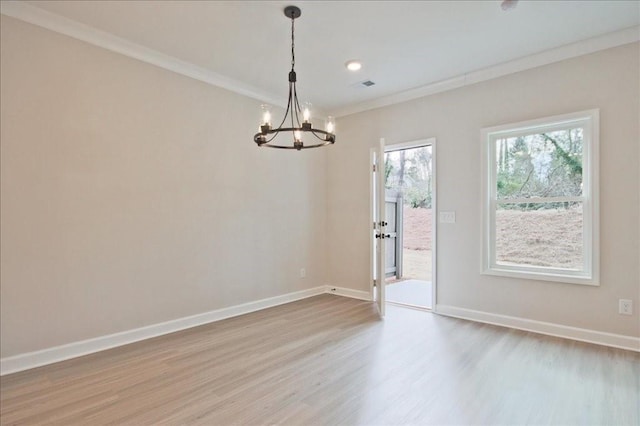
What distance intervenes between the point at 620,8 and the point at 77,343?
5.44 meters

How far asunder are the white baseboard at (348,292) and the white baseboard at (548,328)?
3.67 ft

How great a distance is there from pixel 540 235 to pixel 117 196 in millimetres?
4397

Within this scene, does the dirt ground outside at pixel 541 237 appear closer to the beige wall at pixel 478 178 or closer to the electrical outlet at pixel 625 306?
the beige wall at pixel 478 178

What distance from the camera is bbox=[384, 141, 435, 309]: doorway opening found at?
6.33 metres

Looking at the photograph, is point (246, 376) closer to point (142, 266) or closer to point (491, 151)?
point (142, 266)

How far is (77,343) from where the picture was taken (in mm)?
2945

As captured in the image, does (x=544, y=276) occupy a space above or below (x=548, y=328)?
above

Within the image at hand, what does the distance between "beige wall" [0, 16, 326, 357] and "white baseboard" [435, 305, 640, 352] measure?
95.2 inches

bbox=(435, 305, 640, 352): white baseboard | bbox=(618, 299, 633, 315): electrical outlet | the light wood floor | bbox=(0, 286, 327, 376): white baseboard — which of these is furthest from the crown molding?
bbox=(618, 299, 633, 315): electrical outlet

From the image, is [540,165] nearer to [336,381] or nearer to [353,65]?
[353,65]

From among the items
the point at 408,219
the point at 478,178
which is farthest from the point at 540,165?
the point at 408,219

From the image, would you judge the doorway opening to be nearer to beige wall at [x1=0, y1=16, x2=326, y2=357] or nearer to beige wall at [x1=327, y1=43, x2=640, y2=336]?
beige wall at [x1=327, y1=43, x2=640, y2=336]

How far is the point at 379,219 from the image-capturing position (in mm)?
4453

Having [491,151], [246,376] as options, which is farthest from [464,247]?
[246,376]
